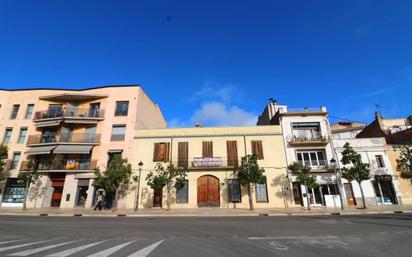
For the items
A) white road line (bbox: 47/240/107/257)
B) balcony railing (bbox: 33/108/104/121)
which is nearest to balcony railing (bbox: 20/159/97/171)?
balcony railing (bbox: 33/108/104/121)

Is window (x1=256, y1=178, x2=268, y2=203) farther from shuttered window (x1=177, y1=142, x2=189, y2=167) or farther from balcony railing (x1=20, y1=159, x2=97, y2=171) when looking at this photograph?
balcony railing (x1=20, y1=159, x2=97, y2=171)

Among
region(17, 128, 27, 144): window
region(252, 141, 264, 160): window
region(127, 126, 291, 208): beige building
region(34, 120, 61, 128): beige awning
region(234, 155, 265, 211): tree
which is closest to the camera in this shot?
region(234, 155, 265, 211): tree

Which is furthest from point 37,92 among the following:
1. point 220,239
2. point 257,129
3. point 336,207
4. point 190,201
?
point 336,207

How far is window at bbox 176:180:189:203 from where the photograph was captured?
21625 mm

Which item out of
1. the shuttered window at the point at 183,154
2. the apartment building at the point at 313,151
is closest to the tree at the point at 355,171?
the apartment building at the point at 313,151

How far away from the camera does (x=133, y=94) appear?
84.9ft

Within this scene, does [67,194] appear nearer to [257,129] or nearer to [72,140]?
[72,140]

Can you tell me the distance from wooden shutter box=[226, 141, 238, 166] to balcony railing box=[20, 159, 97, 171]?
594 inches

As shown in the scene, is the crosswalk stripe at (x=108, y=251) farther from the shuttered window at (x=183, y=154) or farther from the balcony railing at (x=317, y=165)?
the balcony railing at (x=317, y=165)

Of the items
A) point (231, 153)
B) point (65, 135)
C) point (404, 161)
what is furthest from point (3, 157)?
point (404, 161)

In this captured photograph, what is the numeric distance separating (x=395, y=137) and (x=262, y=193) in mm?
21181

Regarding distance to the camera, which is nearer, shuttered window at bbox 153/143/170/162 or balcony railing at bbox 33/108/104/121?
shuttered window at bbox 153/143/170/162

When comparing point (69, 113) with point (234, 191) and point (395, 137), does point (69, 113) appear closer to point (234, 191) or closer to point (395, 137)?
point (234, 191)

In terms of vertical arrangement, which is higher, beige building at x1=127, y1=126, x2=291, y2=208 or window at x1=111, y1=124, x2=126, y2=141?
window at x1=111, y1=124, x2=126, y2=141
